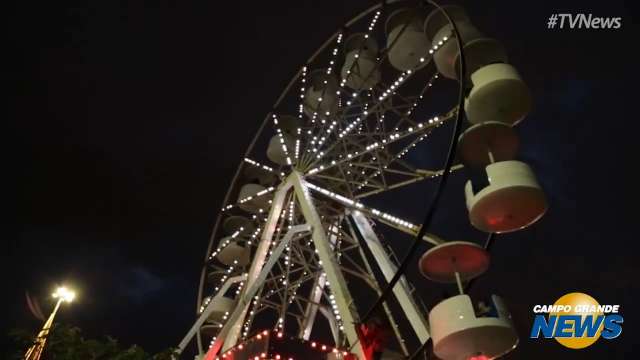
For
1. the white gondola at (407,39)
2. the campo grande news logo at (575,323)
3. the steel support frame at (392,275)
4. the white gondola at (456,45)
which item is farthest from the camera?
the campo grande news logo at (575,323)

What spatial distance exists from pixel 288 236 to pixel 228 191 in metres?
5.32

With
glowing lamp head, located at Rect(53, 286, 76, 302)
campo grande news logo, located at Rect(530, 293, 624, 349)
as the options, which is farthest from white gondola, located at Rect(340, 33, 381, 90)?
campo grande news logo, located at Rect(530, 293, 624, 349)

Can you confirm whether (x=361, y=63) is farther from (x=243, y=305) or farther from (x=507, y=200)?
(x=507, y=200)

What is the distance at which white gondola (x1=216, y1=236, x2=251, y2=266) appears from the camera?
1365cm

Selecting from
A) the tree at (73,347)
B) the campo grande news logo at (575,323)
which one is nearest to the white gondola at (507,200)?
the tree at (73,347)

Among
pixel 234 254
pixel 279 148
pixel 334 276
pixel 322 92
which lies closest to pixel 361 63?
pixel 322 92

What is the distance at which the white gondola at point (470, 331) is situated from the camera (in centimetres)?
577

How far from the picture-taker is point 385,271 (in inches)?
381

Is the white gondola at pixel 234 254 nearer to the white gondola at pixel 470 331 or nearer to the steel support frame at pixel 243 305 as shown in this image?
the steel support frame at pixel 243 305

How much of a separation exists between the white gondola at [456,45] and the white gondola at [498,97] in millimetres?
749

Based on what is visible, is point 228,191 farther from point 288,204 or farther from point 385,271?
point 385,271

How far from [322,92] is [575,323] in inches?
419

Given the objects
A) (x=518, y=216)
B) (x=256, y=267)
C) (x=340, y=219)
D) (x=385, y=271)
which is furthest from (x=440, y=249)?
(x=340, y=219)

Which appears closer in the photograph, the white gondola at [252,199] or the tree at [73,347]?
the tree at [73,347]
